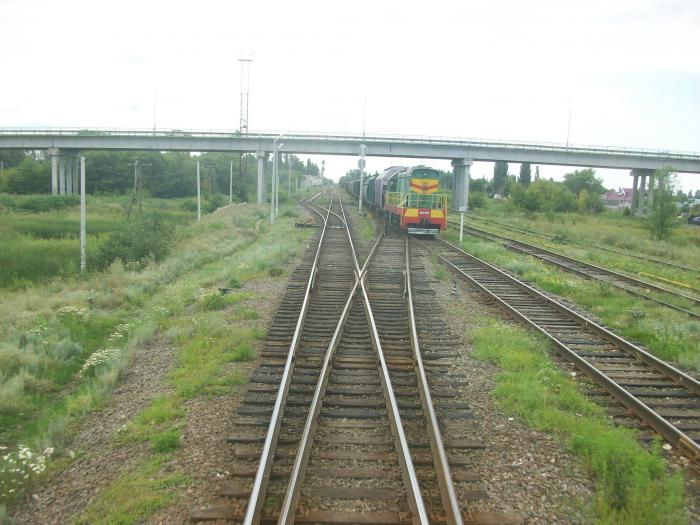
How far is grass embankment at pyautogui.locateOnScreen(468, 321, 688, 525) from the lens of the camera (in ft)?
16.1

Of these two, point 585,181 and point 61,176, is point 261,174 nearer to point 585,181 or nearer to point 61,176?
point 61,176

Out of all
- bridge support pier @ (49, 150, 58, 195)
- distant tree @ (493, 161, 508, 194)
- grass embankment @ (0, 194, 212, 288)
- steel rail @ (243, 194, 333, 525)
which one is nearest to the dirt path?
steel rail @ (243, 194, 333, 525)

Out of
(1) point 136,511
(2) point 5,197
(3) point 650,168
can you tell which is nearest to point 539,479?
(1) point 136,511

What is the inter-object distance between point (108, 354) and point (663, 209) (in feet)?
113

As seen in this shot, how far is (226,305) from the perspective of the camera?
12719mm

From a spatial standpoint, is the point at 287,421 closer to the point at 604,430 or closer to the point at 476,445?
the point at 476,445

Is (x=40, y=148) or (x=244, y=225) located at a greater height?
(x=40, y=148)

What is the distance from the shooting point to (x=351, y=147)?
5653 cm

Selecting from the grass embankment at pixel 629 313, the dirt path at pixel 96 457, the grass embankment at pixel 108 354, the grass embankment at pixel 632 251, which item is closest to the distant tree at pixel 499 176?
the grass embankment at pixel 632 251

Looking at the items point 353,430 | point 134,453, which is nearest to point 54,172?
point 134,453

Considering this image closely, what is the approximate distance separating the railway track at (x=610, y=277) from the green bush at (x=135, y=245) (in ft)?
50.4

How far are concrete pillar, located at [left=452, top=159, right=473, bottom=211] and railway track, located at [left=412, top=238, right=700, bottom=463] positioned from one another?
44181 millimetres

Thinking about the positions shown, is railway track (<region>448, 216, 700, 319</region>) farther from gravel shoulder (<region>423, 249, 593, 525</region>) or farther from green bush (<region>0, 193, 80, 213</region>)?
green bush (<region>0, 193, 80, 213</region>)

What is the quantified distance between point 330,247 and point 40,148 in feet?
163
